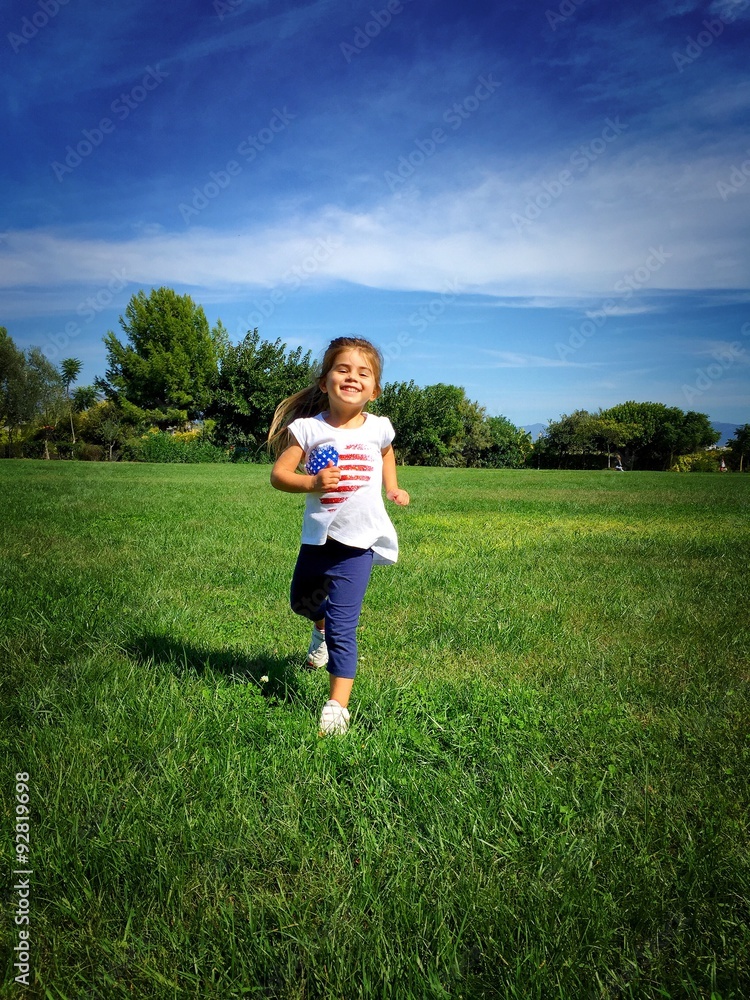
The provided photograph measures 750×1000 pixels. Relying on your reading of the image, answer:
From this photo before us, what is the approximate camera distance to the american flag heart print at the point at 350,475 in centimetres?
326

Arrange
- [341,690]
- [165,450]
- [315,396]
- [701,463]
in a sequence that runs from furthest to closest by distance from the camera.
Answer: [701,463] → [165,450] → [315,396] → [341,690]

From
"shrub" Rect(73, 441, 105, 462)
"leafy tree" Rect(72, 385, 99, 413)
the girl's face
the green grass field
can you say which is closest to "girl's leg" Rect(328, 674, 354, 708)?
the green grass field

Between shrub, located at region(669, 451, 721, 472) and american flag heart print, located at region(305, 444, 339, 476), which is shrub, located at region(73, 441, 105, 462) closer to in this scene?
american flag heart print, located at region(305, 444, 339, 476)

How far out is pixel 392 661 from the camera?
13.4 ft

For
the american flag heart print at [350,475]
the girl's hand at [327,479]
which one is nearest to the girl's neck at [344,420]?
the american flag heart print at [350,475]

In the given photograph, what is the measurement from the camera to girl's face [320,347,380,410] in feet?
11.1

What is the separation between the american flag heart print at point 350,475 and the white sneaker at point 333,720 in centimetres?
108

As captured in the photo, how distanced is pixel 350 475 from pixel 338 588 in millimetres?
636

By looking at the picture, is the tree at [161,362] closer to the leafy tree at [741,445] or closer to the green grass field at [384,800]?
the green grass field at [384,800]

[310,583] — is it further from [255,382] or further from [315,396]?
[255,382]

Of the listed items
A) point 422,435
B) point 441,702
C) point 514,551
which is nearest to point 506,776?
point 441,702

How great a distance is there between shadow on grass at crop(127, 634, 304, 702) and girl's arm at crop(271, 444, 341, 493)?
121cm

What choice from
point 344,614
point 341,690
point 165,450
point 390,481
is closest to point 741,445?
point 165,450

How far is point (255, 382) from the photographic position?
160 ft
